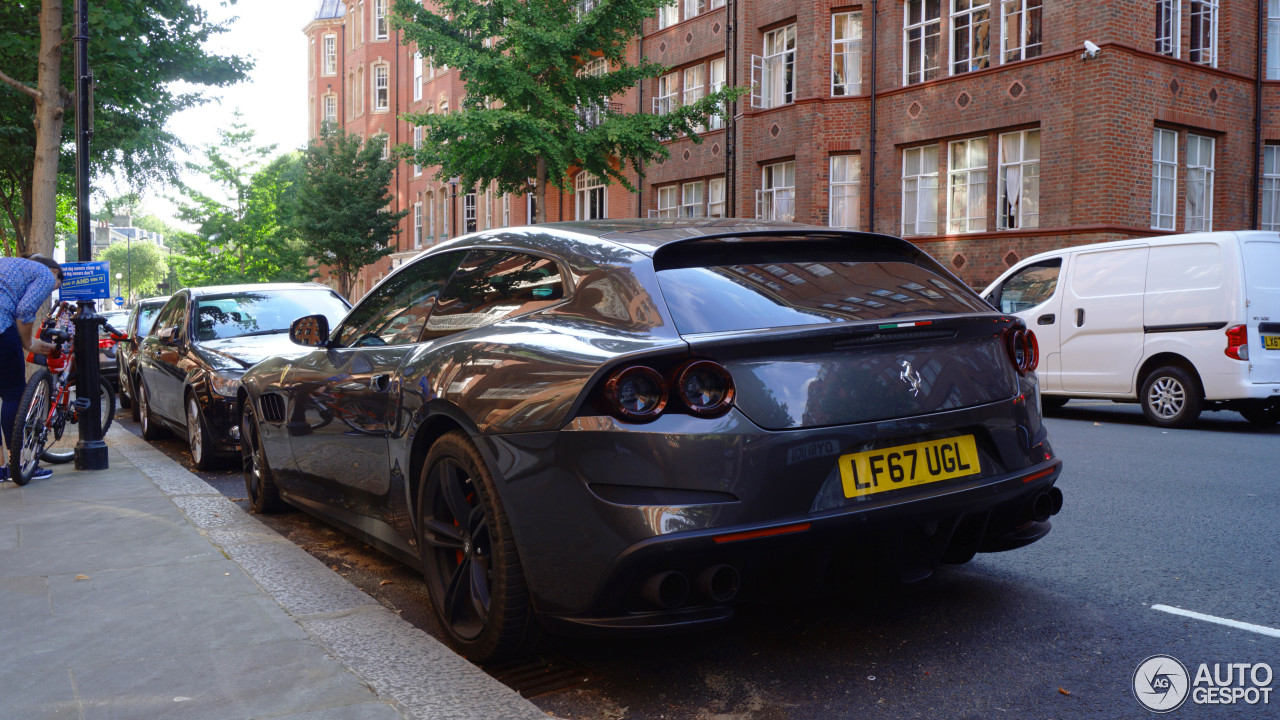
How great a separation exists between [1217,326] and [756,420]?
9.30 meters

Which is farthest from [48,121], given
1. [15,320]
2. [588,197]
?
[588,197]

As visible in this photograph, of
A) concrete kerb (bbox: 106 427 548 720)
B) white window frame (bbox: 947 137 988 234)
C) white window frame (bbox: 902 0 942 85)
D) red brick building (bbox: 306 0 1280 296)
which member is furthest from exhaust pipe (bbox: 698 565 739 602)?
white window frame (bbox: 902 0 942 85)

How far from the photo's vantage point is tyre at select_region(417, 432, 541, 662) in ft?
11.1

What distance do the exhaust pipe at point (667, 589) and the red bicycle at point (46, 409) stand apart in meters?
6.08

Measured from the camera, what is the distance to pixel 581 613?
319 centimetres

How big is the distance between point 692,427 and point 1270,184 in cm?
2427

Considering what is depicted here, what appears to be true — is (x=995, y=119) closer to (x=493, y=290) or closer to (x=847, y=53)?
(x=847, y=53)

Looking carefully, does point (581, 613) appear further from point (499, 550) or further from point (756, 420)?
point (756, 420)

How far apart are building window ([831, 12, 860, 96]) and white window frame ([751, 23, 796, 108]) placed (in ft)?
4.20

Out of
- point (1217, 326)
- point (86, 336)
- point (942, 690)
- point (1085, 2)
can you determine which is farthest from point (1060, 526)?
point (1085, 2)

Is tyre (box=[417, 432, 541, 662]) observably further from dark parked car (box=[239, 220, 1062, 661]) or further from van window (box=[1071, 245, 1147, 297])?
van window (box=[1071, 245, 1147, 297])

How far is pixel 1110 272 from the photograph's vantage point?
11703 mm

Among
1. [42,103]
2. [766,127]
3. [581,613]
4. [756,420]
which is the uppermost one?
[766,127]

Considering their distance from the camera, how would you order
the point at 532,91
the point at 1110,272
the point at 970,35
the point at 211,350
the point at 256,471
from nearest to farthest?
the point at 256,471 → the point at 211,350 → the point at 1110,272 → the point at 532,91 → the point at 970,35
